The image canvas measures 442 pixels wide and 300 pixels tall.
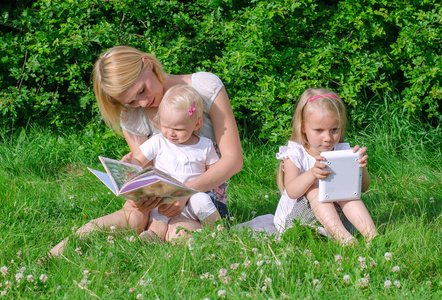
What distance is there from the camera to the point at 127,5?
5.20 meters

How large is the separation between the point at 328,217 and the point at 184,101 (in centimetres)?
110

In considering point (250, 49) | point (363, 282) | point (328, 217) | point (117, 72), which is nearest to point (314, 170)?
point (328, 217)

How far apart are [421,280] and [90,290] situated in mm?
1558

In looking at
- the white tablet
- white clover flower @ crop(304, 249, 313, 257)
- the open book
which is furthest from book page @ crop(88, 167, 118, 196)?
the white tablet

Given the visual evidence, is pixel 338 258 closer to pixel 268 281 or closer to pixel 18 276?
pixel 268 281

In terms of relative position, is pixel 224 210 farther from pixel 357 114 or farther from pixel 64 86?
pixel 64 86

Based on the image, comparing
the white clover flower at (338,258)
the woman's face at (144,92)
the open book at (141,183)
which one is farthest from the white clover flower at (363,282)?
the woman's face at (144,92)

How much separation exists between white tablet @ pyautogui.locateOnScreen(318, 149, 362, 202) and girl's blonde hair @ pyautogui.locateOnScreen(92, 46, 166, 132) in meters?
1.22

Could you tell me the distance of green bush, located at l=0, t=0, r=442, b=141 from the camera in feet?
16.2

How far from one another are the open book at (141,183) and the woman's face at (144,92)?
0.48 m

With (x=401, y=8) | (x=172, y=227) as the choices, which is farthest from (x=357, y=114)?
(x=172, y=227)

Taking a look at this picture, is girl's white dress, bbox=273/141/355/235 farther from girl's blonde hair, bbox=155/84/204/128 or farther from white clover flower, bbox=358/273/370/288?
white clover flower, bbox=358/273/370/288

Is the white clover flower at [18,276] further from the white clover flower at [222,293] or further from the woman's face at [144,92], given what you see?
the woman's face at [144,92]

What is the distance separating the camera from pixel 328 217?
3219mm
